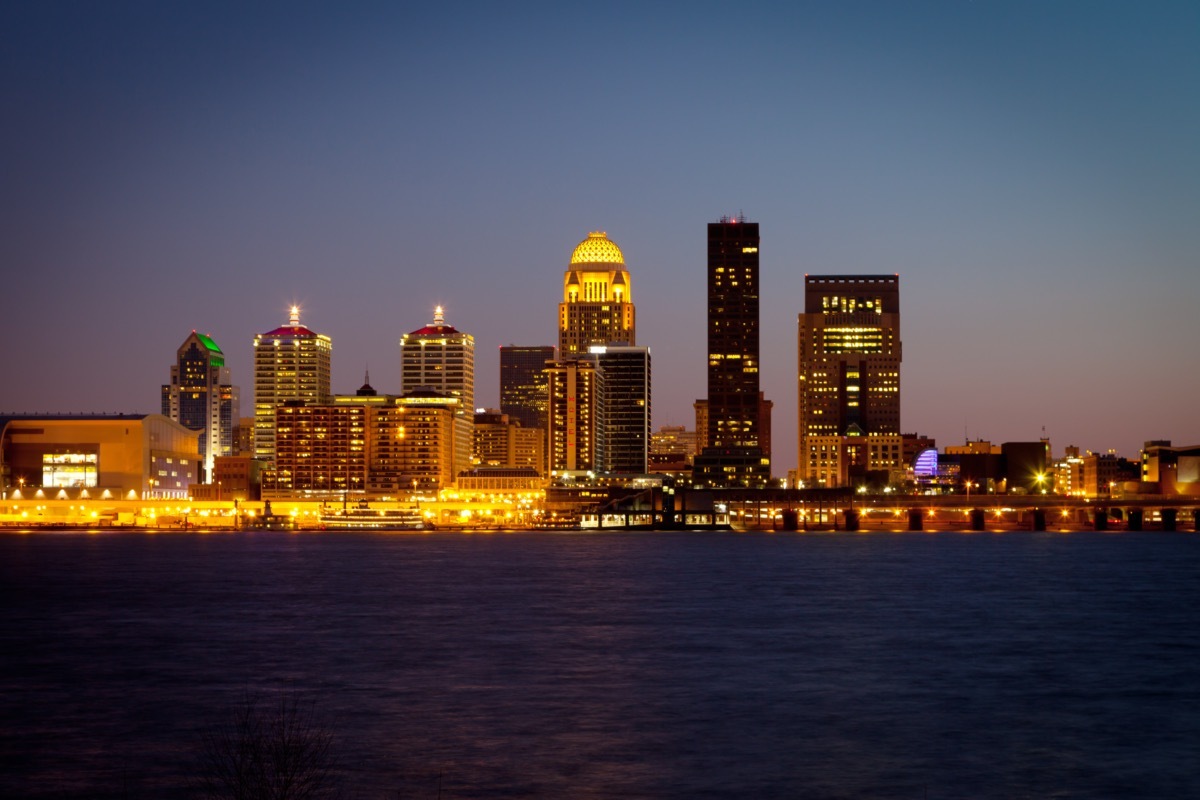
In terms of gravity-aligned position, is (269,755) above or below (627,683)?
above

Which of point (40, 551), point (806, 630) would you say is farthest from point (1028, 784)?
point (40, 551)

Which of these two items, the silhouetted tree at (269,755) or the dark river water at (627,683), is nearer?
the silhouetted tree at (269,755)

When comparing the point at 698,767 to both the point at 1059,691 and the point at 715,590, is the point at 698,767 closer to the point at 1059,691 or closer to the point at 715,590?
the point at 1059,691

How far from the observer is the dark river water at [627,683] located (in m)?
39.7

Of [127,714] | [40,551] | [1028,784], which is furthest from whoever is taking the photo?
[40,551]

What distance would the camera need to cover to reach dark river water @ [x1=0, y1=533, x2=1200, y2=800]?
130 ft

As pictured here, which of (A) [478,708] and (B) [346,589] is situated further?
(B) [346,589]

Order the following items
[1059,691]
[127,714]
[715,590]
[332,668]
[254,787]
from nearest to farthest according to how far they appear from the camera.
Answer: [254,787], [127,714], [1059,691], [332,668], [715,590]

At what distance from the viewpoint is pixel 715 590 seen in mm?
108438

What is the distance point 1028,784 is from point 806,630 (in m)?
39.4

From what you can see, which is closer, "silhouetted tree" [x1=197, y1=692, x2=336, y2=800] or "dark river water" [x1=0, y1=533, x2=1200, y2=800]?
"silhouetted tree" [x1=197, y1=692, x2=336, y2=800]

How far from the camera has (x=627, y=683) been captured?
187ft

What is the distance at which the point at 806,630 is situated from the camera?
257ft

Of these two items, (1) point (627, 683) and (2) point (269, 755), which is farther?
(1) point (627, 683)
